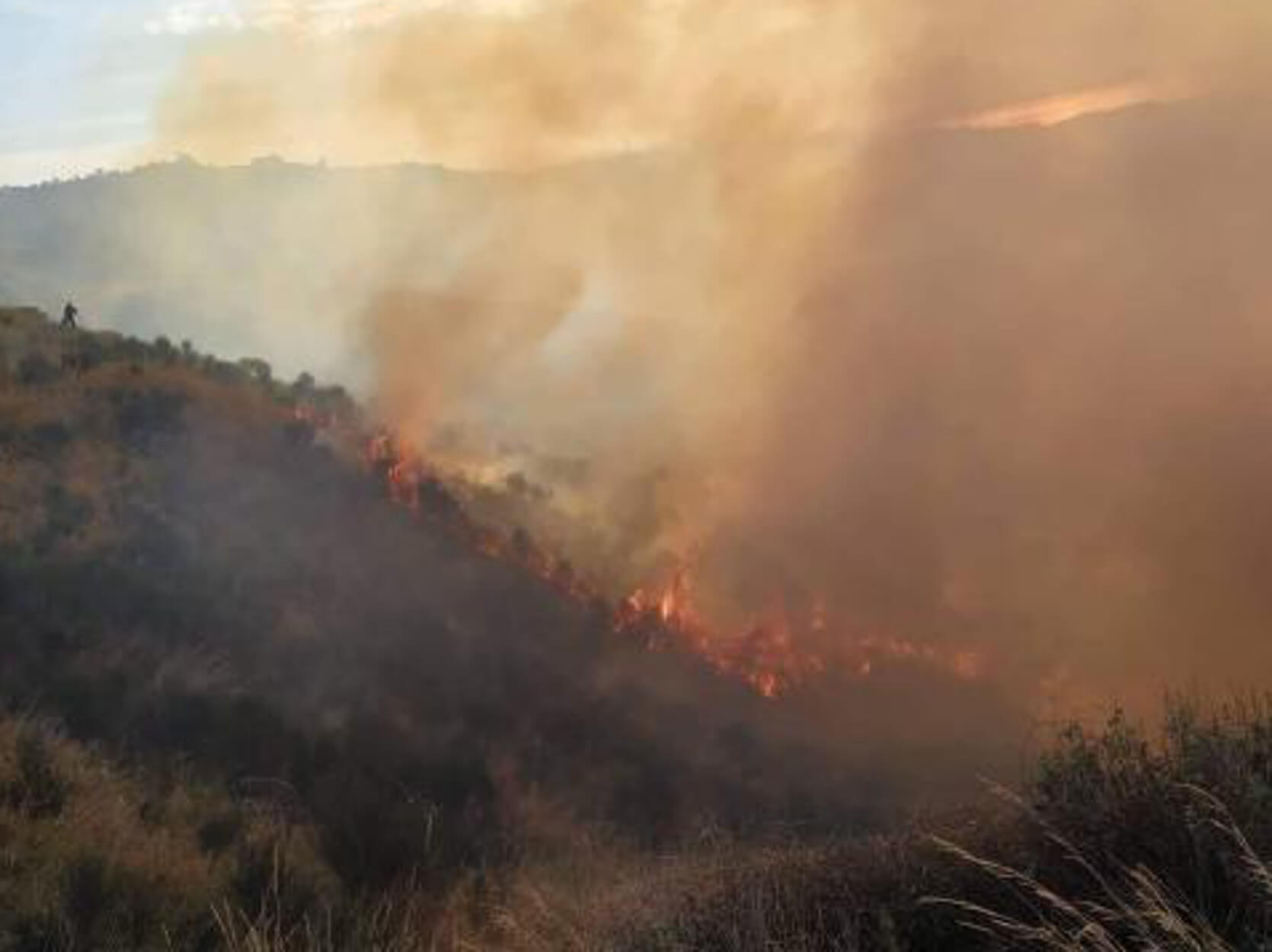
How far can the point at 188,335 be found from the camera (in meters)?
79.6

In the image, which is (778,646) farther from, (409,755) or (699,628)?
(409,755)

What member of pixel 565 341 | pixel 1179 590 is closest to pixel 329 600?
pixel 1179 590

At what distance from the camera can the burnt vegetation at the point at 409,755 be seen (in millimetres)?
6512

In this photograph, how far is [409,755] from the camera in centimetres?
1730

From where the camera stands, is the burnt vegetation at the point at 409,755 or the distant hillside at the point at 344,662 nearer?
the burnt vegetation at the point at 409,755

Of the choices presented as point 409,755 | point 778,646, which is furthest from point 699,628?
point 409,755

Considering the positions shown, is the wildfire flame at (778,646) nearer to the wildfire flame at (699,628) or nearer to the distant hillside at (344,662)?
the wildfire flame at (699,628)

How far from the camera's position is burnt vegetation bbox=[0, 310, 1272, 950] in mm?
6512

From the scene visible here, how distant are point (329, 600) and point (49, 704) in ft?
23.6

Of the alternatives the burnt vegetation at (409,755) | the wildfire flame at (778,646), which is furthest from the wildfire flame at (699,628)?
the burnt vegetation at (409,755)

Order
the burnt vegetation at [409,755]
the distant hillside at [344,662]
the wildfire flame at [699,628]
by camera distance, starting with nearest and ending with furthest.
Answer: the burnt vegetation at [409,755] → the distant hillside at [344,662] → the wildfire flame at [699,628]

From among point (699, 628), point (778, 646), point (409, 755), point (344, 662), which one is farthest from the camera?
point (699, 628)

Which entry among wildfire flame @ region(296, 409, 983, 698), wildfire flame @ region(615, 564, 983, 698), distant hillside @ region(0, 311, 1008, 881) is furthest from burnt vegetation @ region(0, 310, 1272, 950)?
wildfire flame @ region(615, 564, 983, 698)

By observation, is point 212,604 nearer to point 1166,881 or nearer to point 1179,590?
point 1166,881
